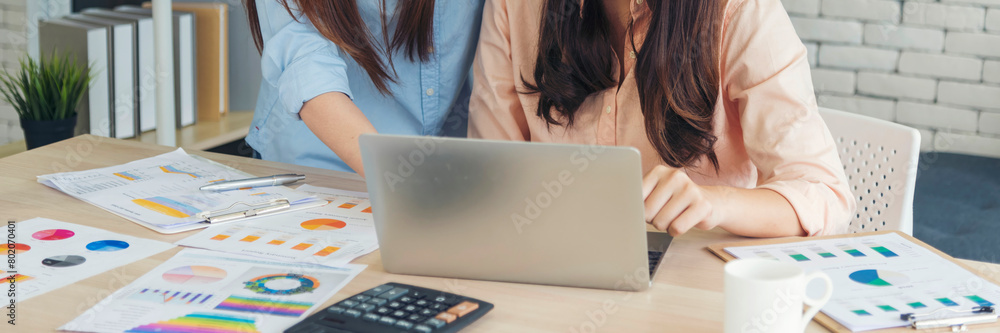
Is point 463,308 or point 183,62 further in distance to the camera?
point 183,62

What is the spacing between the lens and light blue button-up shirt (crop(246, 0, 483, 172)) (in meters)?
1.13

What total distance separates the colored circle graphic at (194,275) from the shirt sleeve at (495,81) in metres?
0.53

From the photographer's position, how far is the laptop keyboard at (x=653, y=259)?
0.78 m

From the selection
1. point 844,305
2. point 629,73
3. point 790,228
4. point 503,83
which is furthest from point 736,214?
point 503,83

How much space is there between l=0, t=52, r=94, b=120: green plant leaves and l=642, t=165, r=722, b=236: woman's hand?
1519 mm

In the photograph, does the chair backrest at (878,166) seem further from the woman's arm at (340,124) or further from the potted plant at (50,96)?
the potted plant at (50,96)

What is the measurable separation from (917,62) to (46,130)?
2.55m

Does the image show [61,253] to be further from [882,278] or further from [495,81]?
[882,278]

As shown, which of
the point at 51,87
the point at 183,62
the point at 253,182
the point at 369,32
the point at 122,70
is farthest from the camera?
the point at 183,62

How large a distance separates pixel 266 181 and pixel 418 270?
0.38 m

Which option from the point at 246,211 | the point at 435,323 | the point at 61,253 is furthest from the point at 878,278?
the point at 61,253

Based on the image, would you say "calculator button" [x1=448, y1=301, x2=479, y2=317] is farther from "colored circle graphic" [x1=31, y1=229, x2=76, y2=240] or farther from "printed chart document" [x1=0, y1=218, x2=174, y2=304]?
"colored circle graphic" [x1=31, y1=229, x2=76, y2=240]

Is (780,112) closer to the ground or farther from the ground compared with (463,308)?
farther from the ground

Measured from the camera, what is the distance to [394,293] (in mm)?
688
